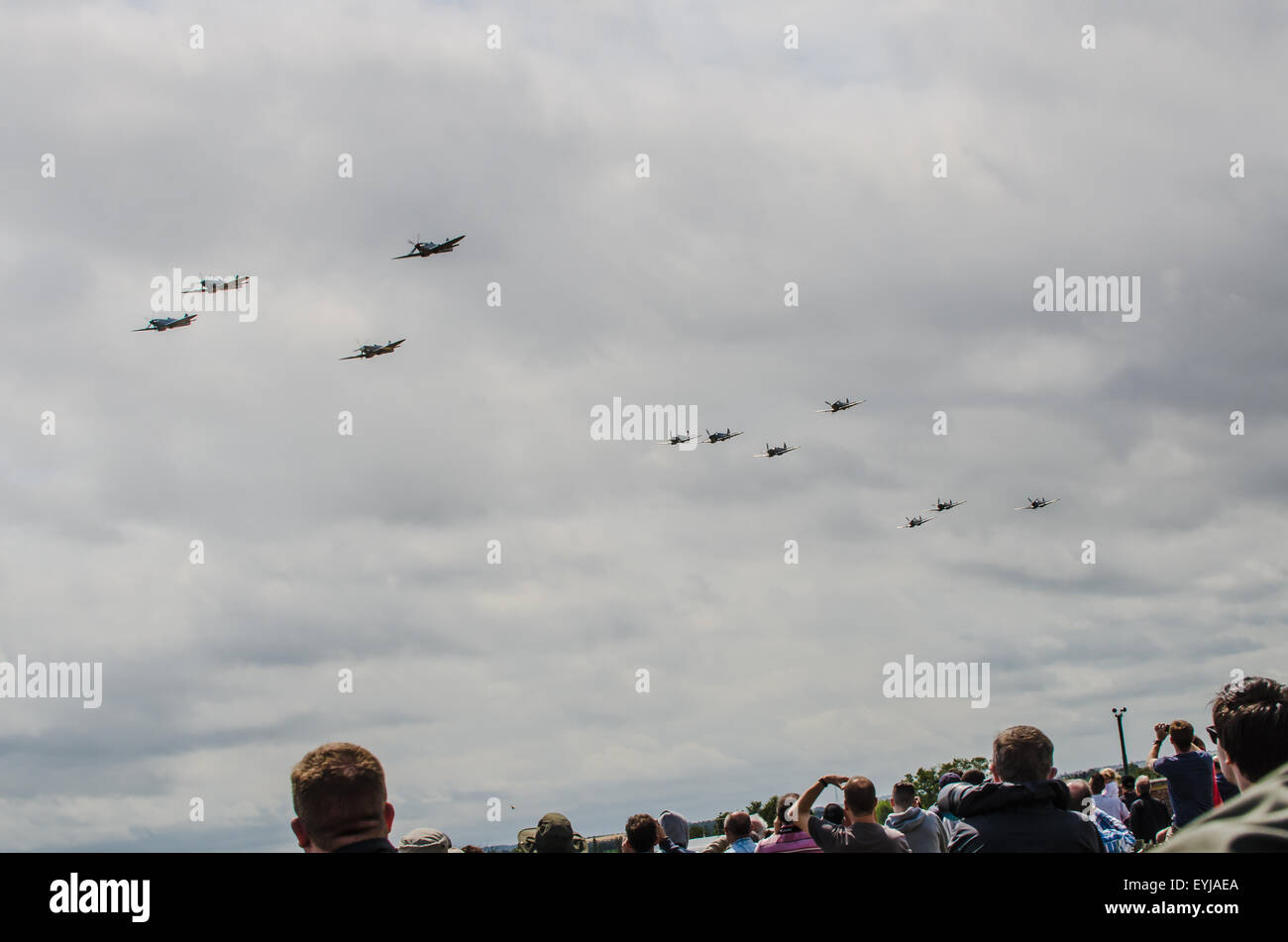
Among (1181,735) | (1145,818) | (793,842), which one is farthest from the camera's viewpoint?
(1145,818)

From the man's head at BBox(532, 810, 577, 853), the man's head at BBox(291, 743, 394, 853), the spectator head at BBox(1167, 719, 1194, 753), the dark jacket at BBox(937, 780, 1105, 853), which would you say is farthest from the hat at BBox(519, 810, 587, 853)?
the spectator head at BBox(1167, 719, 1194, 753)

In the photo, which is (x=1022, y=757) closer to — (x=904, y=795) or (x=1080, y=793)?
(x=904, y=795)

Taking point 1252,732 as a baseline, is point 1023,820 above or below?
below

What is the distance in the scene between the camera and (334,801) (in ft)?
18.2

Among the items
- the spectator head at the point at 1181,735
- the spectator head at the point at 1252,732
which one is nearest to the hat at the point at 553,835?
the spectator head at the point at 1252,732

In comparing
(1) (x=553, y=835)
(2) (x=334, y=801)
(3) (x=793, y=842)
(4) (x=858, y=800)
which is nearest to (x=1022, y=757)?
(4) (x=858, y=800)

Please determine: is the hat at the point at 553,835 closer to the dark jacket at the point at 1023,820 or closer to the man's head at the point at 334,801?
the dark jacket at the point at 1023,820

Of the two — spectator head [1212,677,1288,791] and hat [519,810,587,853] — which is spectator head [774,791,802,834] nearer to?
hat [519,810,587,853]

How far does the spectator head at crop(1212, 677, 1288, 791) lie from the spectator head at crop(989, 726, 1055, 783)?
10.3 feet

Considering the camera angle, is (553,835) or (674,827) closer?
(553,835)

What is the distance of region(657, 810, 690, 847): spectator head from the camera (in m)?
12.8

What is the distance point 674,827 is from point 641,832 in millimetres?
1445

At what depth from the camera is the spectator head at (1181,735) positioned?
12.2 meters

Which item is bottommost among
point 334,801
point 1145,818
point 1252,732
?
point 1145,818
